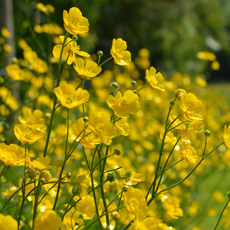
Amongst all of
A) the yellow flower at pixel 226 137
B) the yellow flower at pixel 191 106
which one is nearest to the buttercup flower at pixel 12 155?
the yellow flower at pixel 191 106

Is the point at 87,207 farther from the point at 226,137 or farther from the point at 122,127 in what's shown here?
the point at 226,137

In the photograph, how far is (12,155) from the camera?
78cm

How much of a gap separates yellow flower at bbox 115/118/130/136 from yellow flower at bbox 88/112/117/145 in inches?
1.2

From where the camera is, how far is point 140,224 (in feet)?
2.28

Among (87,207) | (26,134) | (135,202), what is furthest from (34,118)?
(135,202)

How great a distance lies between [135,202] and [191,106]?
1.00 ft

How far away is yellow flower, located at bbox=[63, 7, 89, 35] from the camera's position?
812mm

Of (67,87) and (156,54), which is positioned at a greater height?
(67,87)

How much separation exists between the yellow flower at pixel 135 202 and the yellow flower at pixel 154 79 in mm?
322

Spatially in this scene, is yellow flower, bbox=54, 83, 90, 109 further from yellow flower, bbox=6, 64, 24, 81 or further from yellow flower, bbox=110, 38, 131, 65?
yellow flower, bbox=6, 64, 24, 81

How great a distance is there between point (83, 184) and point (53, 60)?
1564 mm

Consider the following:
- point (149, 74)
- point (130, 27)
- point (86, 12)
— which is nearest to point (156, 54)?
point (130, 27)

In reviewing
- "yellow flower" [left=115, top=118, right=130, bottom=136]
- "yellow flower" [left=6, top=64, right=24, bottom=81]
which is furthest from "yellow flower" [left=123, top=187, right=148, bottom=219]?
"yellow flower" [left=6, top=64, right=24, bottom=81]

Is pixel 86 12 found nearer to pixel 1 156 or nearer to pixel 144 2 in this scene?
pixel 144 2
